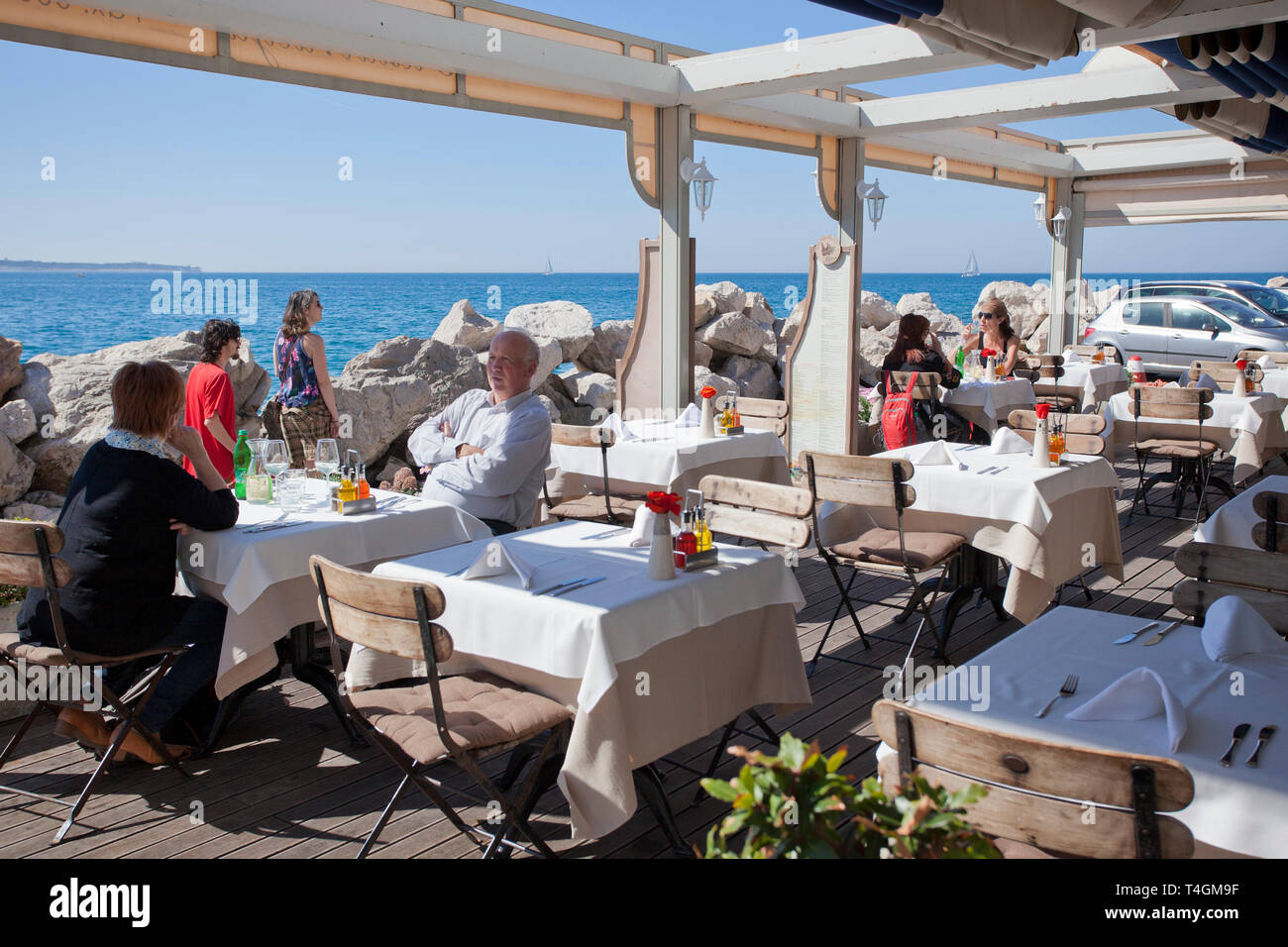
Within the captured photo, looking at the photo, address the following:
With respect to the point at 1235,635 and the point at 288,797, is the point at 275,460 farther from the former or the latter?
the point at 1235,635

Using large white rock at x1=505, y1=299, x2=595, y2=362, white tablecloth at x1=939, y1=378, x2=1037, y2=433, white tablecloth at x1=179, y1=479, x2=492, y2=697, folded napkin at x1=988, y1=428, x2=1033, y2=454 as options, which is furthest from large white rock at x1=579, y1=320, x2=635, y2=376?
white tablecloth at x1=179, y1=479, x2=492, y2=697

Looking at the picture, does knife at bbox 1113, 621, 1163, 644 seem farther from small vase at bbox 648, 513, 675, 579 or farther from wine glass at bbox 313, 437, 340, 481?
wine glass at bbox 313, 437, 340, 481

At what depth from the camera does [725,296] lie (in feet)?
47.5

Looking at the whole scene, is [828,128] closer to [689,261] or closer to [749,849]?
[689,261]

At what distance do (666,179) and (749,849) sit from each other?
7.47 meters

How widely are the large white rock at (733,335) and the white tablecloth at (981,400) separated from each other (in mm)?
4870

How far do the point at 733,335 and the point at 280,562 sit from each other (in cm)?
1020

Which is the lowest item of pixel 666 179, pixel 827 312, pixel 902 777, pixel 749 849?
pixel 902 777

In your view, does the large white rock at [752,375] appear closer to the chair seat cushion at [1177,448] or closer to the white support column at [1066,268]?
the white support column at [1066,268]

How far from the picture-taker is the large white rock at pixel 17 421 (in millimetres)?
7117

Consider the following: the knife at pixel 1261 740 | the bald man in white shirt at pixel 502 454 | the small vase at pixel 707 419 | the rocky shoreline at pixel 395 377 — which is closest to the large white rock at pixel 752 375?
the rocky shoreline at pixel 395 377

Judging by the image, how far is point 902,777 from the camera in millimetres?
1917
